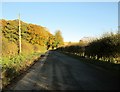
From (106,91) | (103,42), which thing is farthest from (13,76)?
(103,42)

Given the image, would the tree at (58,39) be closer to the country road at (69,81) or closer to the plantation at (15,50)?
the plantation at (15,50)

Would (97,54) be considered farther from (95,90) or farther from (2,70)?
(95,90)

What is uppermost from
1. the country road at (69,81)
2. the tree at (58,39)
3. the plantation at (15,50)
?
the tree at (58,39)

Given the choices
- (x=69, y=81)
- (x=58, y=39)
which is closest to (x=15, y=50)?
(x=69, y=81)

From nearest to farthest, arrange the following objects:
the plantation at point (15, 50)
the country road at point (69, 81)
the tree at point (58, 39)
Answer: the country road at point (69, 81) → the plantation at point (15, 50) → the tree at point (58, 39)

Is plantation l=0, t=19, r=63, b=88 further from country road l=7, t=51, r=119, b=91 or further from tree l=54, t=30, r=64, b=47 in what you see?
tree l=54, t=30, r=64, b=47

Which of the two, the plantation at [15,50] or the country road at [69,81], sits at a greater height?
the plantation at [15,50]

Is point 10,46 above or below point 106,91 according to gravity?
above

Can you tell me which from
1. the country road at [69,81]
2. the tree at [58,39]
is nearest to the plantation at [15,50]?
the country road at [69,81]

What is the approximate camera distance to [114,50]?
30797 millimetres

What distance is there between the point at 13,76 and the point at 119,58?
15.9 meters

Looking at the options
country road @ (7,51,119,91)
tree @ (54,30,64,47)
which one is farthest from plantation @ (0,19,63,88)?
tree @ (54,30,64,47)

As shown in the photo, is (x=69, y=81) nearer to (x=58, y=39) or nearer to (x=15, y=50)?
(x=15, y=50)

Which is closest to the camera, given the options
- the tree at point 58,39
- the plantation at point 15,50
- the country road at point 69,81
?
the country road at point 69,81
